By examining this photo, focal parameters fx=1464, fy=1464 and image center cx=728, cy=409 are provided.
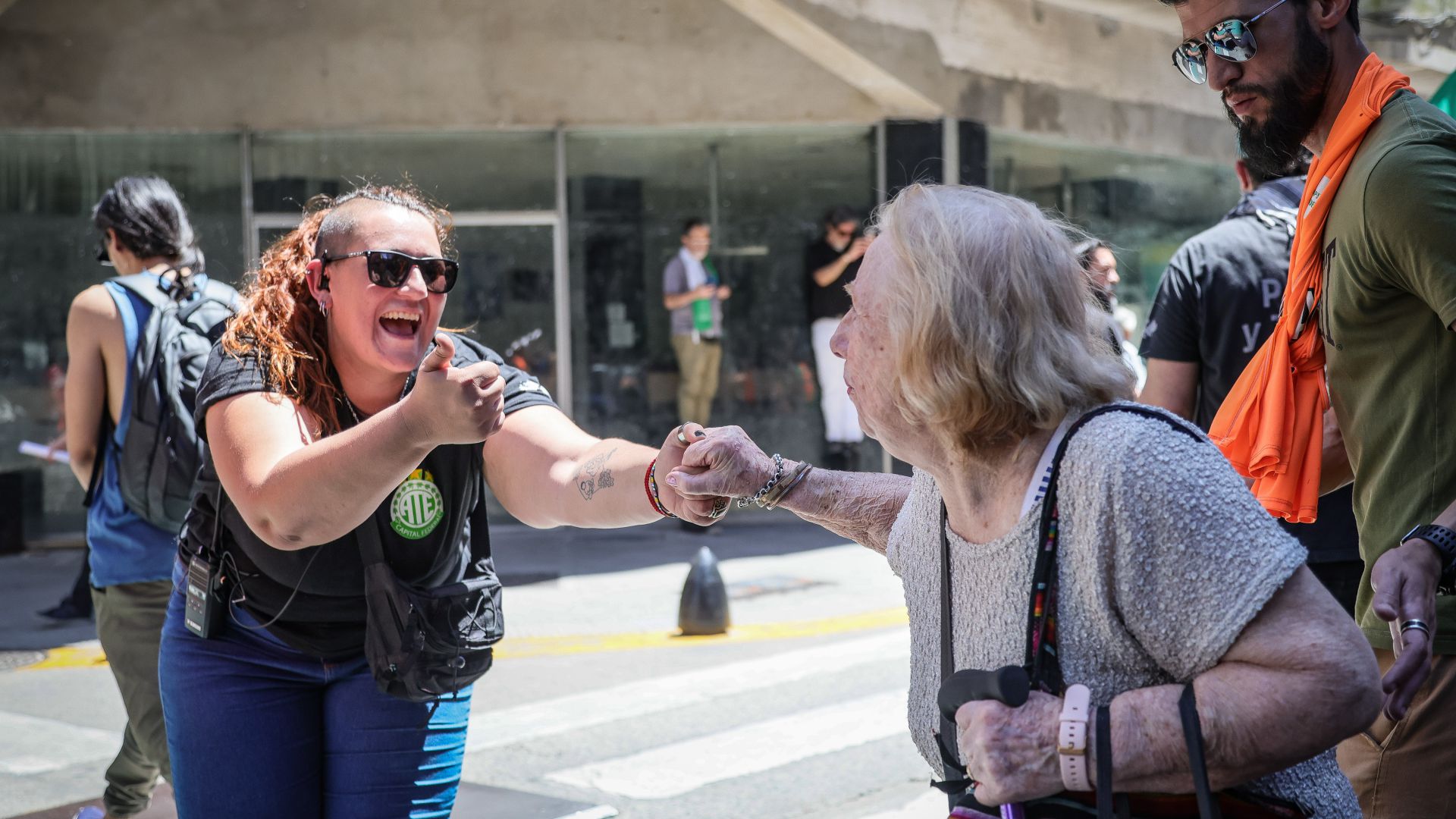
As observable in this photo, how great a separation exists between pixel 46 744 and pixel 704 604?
357 centimetres

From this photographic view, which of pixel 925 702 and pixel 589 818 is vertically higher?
pixel 925 702

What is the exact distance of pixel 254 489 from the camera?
10.0ft

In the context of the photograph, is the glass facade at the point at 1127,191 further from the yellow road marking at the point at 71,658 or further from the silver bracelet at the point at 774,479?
the silver bracelet at the point at 774,479

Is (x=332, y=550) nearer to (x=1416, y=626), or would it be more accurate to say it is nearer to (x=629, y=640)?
(x=1416, y=626)

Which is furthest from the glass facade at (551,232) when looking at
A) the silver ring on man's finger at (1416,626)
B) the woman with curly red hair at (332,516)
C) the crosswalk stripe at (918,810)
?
the silver ring on man's finger at (1416,626)

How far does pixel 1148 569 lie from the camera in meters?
2.04

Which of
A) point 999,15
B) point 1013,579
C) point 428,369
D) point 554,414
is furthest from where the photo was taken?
point 999,15

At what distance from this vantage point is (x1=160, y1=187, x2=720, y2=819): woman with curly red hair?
10.4ft

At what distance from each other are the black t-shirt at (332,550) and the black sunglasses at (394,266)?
7.0 inches

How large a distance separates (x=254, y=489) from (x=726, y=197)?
36.5ft

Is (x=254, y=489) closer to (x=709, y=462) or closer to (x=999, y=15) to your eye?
(x=709, y=462)

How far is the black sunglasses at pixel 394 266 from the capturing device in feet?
11.1

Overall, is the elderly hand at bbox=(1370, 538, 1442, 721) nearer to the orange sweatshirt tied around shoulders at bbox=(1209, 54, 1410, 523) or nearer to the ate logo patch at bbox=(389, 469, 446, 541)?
the orange sweatshirt tied around shoulders at bbox=(1209, 54, 1410, 523)

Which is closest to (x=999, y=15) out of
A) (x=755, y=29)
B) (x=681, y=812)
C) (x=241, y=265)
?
(x=755, y=29)
